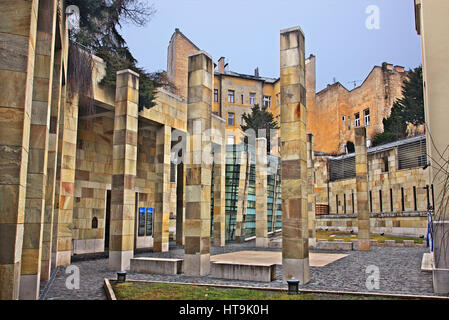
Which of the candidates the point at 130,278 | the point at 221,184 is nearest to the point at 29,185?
the point at 130,278

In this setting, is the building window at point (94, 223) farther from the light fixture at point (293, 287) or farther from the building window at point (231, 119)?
the building window at point (231, 119)

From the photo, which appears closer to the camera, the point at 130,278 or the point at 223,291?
the point at 223,291

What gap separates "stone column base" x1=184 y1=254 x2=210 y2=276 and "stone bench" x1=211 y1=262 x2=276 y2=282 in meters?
0.73

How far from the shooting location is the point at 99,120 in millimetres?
22562

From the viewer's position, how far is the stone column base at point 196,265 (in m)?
12.9

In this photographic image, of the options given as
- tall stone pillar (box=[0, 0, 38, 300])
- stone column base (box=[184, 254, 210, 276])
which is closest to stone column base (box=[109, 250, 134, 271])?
stone column base (box=[184, 254, 210, 276])

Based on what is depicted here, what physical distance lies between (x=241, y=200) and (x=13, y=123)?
2458cm

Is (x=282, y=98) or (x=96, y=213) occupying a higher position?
(x=282, y=98)

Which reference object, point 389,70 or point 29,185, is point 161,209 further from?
point 389,70

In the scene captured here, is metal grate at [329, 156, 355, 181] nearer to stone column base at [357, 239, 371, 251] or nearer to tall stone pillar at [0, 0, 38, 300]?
stone column base at [357, 239, 371, 251]

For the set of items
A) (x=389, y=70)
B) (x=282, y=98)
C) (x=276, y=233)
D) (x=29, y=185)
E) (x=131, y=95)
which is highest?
(x=389, y=70)

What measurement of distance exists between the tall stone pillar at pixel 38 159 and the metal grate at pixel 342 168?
117 feet

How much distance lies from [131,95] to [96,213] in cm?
874

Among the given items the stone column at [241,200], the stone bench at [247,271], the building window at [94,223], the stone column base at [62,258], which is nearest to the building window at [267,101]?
the stone column at [241,200]
